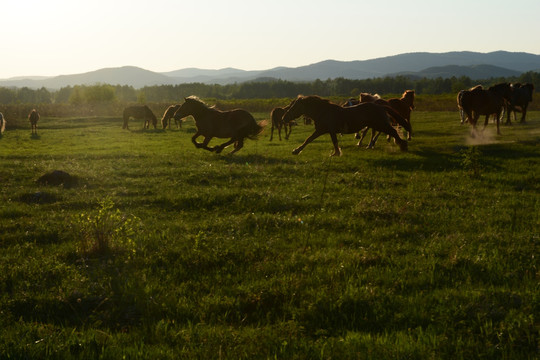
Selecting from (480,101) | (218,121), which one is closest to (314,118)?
(218,121)

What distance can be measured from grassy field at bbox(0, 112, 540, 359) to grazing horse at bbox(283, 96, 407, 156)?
367cm

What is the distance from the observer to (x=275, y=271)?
6559 mm

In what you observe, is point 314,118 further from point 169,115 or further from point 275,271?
point 169,115

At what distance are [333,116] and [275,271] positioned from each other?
36.6ft

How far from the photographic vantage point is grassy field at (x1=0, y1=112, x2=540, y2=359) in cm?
Result: 452

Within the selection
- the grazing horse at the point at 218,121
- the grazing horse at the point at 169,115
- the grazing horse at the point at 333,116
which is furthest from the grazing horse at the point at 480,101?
the grazing horse at the point at 169,115

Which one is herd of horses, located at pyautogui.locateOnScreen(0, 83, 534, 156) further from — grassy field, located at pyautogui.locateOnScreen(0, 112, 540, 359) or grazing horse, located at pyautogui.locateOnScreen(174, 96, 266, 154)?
grassy field, located at pyautogui.locateOnScreen(0, 112, 540, 359)

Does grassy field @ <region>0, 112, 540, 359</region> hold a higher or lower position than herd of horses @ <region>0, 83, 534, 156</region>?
lower

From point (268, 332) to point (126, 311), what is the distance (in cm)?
193

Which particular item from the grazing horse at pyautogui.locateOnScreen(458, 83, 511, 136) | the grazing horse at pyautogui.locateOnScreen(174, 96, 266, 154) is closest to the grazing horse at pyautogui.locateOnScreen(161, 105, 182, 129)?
the grazing horse at pyautogui.locateOnScreen(174, 96, 266, 154)

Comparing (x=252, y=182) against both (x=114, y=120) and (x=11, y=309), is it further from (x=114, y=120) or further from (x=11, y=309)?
(x=114, y=120)

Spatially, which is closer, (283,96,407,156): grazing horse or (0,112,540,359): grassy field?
(0,112,540,359): grassy field

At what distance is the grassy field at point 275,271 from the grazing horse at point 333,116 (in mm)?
3668

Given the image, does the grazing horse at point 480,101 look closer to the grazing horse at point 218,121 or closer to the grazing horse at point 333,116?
the grazing horse at point 333,116
